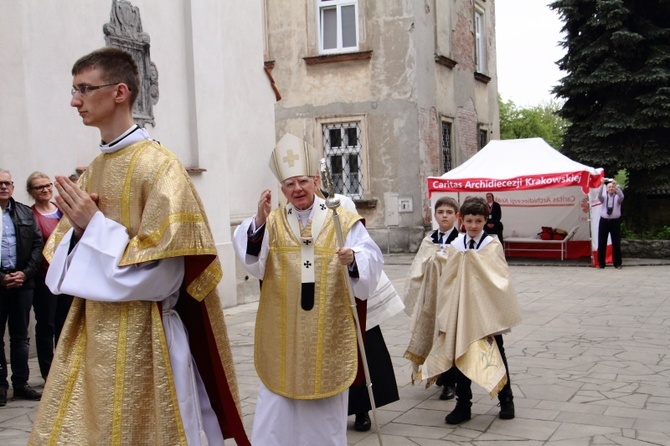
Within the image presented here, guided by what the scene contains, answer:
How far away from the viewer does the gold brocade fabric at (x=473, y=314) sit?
5668 millimetres

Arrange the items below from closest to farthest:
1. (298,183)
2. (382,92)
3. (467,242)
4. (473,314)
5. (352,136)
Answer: (298,183), (473,314), (467,242), (382,92), (352,136)

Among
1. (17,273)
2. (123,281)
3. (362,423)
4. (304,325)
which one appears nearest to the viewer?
(123,281)

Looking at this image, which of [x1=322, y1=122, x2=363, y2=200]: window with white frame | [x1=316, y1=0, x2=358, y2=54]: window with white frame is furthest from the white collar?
[x1=316, y1=0, x2=358, y2=54]: window with white frame

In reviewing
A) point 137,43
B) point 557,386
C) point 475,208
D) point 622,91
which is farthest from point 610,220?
point 475,208

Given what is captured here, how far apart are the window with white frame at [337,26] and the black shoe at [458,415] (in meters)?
15.4

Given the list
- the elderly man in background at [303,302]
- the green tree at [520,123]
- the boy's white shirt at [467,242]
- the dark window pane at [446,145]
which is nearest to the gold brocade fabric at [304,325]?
the elderly man in background at [303,302]

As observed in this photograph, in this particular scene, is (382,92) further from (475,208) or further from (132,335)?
(132,335)

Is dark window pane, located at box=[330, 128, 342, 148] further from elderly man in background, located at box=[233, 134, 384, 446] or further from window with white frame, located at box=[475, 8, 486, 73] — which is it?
elderly man in background, located at box=[233, 134, 384, 446]

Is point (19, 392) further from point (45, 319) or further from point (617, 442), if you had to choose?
point (617, 442)

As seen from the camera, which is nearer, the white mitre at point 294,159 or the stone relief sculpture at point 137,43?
the white mitre at point 294,159

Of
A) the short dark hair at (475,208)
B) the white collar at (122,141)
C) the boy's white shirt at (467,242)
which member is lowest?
the boy's white shirt at (467,242)

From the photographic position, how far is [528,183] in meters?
16.9

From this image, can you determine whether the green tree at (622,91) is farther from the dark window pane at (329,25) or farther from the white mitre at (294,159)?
the white mitre at (294,159)

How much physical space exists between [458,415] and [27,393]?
3.51 metres
